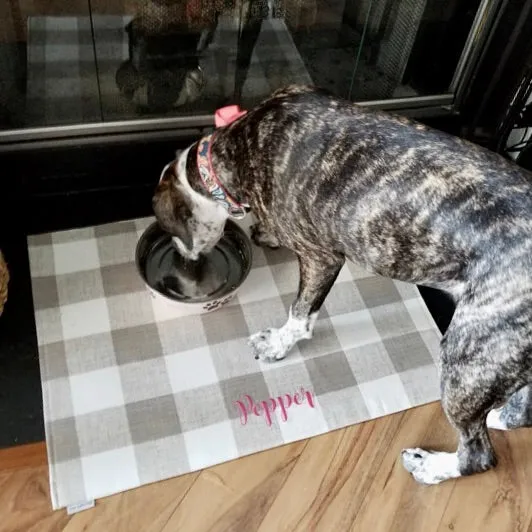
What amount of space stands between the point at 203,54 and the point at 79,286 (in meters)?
0.83

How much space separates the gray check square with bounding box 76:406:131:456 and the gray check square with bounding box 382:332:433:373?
2.62ft

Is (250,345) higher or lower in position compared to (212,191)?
lower

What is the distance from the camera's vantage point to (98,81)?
74.2 inches

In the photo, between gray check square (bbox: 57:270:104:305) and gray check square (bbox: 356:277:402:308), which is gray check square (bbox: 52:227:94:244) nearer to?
gray check square (bbox: 57:270:104:305)

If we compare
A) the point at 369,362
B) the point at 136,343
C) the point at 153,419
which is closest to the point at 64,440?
the point at 153,419

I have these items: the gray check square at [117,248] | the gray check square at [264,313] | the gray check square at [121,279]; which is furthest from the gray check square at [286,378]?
the gray check square at [117,248]

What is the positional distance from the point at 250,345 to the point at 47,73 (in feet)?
3.38

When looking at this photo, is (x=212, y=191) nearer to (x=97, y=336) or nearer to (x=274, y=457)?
(x=97, y=336)

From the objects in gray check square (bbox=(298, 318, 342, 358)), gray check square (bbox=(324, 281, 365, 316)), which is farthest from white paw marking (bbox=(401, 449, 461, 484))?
gray check square (bbox=(324, 281, 365, 316))

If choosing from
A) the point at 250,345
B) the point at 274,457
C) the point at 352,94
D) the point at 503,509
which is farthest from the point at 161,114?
the point at 503,509

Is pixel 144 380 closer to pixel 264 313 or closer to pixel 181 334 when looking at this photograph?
pixel 181 334

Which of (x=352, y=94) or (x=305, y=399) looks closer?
(x=305, y=399)

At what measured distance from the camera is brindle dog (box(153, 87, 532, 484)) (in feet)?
3.97

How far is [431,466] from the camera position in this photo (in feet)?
5.20
